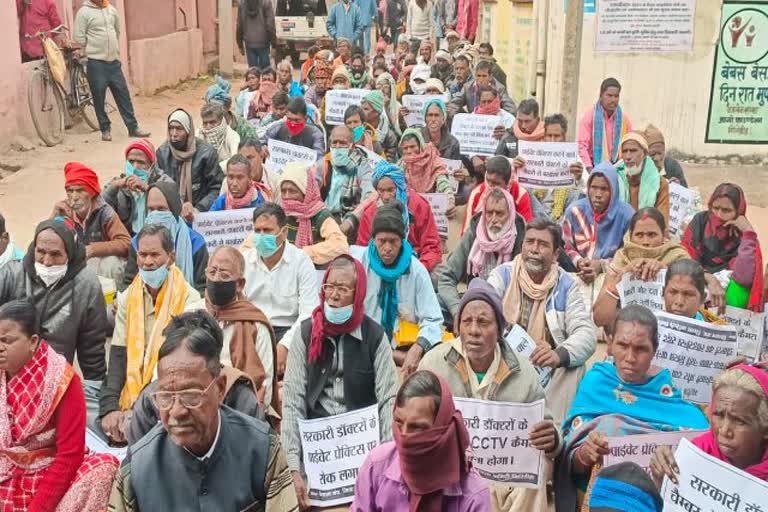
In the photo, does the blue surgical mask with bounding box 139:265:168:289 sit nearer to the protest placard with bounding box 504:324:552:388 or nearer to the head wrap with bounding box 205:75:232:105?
the protest placard with bounding box 504:324:552:388

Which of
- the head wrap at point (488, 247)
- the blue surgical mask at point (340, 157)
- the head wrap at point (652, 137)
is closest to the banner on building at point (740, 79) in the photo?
the head wrap at point (652, 137)

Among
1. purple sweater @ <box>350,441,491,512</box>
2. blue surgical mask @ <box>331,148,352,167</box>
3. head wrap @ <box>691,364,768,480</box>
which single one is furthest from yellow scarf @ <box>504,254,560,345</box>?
blue surgical mask @ <box>331,148,352,167</box>

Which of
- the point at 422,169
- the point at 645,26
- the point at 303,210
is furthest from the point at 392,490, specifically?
the point at 645,26

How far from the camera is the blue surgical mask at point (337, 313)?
15.6ft

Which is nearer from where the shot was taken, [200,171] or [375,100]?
[200,171]

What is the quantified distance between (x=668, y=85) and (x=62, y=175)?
8268mm

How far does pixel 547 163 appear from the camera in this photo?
898cm

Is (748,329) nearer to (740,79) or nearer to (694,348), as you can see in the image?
(694,348)

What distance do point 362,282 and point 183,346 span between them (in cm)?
174

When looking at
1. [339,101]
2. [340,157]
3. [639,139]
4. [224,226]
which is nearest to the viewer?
[224,226]

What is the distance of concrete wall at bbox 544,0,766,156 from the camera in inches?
509

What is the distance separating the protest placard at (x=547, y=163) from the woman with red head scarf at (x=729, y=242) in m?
2.13

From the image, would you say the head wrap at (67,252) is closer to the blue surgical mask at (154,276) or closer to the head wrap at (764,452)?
the blue surgical mask at (154,276)

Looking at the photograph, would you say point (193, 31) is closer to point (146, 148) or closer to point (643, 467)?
point (146, 148)
